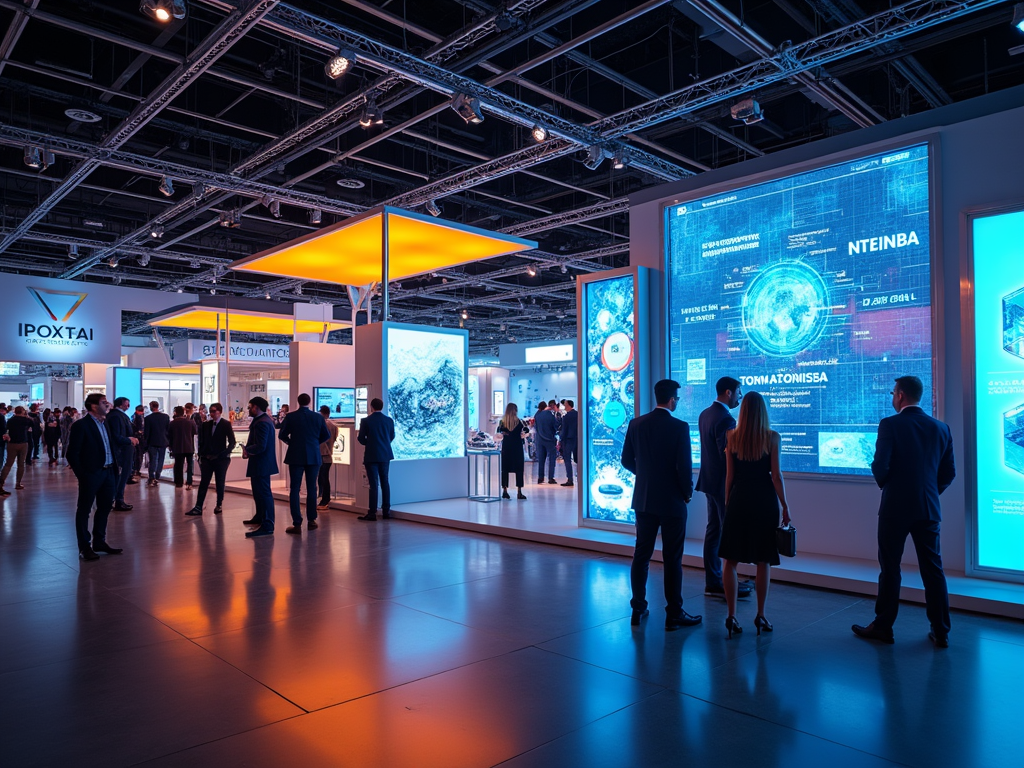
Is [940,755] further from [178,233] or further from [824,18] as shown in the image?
[178,233]

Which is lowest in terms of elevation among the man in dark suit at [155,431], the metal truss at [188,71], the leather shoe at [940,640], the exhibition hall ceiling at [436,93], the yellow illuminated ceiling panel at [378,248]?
the leather shoe at [940,640]

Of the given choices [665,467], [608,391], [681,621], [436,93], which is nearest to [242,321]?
[436,93]

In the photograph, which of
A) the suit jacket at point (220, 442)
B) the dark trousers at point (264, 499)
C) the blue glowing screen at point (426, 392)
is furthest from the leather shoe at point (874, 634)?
the suit jacket at point (220, 442)

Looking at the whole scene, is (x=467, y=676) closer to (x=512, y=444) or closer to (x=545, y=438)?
(x=512, y=444)

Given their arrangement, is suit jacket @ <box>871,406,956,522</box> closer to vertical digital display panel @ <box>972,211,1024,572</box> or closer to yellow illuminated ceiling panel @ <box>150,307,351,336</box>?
vertical digital display panel @ <box>972,211,1024,572</box>

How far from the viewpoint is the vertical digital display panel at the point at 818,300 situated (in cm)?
567

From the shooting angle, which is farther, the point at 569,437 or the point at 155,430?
the point at 155,430

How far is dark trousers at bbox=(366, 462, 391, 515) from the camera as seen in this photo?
8945 mm

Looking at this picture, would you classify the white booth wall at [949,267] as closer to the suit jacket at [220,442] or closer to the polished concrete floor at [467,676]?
the polished concrete floor at [467,676]

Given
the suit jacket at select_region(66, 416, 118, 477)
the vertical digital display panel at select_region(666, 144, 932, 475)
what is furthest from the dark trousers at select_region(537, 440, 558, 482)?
the suit jacket at select_region(66, 416, 118, 477)

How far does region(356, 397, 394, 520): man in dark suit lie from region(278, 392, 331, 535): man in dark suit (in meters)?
0.61

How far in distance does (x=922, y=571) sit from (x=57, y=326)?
55.0ft

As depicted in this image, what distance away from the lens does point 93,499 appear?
6781 millimetres

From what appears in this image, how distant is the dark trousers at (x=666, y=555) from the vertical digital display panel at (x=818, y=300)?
223 centimetres
